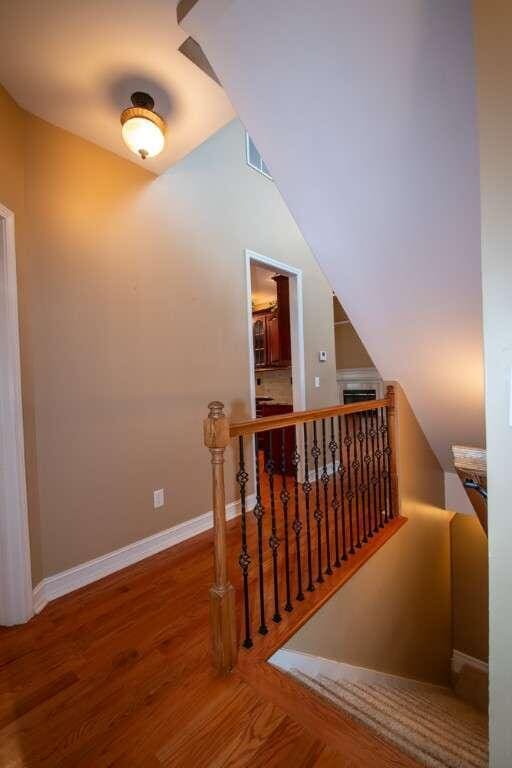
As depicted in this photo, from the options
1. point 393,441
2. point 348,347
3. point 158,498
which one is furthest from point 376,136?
point 348,347

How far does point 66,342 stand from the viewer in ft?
6.24

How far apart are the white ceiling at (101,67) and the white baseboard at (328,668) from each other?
8.77ft

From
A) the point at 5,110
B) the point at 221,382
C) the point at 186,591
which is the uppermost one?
the point at 5,110

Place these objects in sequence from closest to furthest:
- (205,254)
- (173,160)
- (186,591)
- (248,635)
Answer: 1. (248,635)
2. (186,591)
3. (173,160)
4. (205,254)

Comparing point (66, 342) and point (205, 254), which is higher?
point (205, 254)

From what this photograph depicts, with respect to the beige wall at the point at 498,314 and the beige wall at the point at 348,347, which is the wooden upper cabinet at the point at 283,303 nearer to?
the beige wall at the point at 348,347

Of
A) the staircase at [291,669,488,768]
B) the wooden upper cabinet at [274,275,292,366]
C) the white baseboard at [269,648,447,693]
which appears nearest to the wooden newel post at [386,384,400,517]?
the white baseboard at [269,648,447,693]

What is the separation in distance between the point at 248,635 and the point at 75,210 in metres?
2.42

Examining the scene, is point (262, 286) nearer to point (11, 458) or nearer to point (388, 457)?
point (388, 457)

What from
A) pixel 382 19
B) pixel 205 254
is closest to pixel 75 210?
pixel 205 254

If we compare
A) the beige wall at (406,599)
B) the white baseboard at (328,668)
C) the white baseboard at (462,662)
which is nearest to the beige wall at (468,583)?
the white baseboard at (462,662)

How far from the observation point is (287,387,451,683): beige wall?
1917mm

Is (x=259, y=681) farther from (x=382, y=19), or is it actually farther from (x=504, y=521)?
→ (x=382, y=19)

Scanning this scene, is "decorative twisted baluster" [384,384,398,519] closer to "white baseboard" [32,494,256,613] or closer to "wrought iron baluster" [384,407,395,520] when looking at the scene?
"wrought iron baluster" [384,407,395,520]
